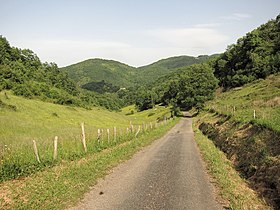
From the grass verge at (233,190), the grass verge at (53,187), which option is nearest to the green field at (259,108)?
the grass verge at (233,190)

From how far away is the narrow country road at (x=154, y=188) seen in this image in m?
9.98

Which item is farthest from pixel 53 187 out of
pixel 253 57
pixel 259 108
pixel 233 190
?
pixel 253 57

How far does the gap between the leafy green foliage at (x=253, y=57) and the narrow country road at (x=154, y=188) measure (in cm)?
8799

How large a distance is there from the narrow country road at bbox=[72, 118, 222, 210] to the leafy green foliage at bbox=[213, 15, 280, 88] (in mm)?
87992

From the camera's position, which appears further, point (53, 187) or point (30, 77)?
point (30, 77)

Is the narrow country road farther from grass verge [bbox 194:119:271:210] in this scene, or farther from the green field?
the green field

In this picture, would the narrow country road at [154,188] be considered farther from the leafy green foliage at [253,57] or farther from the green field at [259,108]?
the leafy green foliage at [253,57]

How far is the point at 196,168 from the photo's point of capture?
16.2m

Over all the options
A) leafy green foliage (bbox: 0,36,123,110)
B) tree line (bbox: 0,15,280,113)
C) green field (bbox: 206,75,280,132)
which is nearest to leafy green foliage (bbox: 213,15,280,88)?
tree line (bbox: 0,15,280,113)

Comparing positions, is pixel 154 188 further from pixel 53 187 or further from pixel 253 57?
pixel 253 57

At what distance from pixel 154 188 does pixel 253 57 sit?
100 m

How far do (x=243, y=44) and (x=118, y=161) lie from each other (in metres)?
114

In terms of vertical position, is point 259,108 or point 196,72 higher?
point 196,72

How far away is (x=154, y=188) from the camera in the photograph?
11969mm
